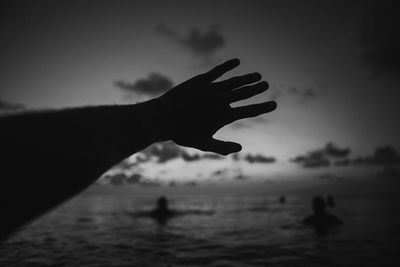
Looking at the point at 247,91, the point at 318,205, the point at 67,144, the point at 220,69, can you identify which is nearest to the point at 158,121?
the point at 67,144

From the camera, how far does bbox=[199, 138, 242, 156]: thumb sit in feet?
6.41

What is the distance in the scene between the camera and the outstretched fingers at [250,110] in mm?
1946

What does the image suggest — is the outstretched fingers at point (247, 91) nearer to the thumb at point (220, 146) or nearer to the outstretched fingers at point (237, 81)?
the outstretched fingers at point (237, 81)

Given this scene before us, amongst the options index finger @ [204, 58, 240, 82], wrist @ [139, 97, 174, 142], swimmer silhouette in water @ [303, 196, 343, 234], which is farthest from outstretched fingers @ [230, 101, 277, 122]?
swimmer silhouette in water @ [303, 196, 343, 234]

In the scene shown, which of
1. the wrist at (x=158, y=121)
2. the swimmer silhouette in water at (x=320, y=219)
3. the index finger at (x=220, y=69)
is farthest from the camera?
the swimmer silhouette in water at (x=320, y=219)

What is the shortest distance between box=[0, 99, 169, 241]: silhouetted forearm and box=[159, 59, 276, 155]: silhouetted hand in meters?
0.51

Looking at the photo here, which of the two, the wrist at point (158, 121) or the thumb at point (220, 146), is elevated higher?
the wrist at point (158, 121)

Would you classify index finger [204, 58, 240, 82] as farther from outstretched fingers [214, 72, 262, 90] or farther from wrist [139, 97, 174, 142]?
wrist [139, 97, 174, 142]

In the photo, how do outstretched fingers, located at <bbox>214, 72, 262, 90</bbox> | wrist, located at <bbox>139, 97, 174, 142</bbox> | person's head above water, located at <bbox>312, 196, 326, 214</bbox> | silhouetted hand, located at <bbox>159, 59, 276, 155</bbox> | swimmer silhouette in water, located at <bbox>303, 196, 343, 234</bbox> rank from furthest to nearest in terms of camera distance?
person's head above water, located at <bbox>312, 196, 326, 214</bbox>
swimmer silhouette in water, located at <bbox>303, 196, 343, 234</bbox>
outstretched fingers, located at <bbox>214, 72, 262, 90</bbox>
silhouetted hand, located at <bbox>159, 59, 276, 155</bbox>
wrist, located at <bbox>139, 97, 174, 142</bbox>

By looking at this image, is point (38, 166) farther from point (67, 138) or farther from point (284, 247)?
point (284, 247)

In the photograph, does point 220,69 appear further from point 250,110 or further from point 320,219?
point 320,219

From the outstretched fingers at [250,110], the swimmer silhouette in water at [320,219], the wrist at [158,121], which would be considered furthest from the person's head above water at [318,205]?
the wrist at [158,121]

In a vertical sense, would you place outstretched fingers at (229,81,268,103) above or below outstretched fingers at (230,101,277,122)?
above

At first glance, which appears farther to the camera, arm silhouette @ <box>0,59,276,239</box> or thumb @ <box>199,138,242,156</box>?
thumb @ <box>199,138,242,156</box>
